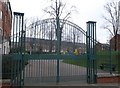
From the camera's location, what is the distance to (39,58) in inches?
453

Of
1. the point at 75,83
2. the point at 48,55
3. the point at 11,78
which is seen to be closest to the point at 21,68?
the point at 11,78

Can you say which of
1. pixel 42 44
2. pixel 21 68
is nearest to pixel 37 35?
pixel 42 44

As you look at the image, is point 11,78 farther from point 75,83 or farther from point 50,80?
point 75,83

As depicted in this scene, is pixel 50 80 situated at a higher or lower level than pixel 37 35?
lower

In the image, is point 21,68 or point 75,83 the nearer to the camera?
point 21,68

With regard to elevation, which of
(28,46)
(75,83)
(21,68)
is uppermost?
(28,46)

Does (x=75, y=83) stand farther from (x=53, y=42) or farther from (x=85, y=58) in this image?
(x=53, y=42)

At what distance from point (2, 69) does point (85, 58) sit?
402cm

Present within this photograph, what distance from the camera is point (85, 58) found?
1225 centimetres

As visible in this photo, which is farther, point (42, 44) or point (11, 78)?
point (42, 44)

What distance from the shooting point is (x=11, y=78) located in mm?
11148

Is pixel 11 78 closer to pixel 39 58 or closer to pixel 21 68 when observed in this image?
pixel 21 68

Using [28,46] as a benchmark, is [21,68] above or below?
below

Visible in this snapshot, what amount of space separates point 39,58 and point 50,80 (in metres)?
1.26
